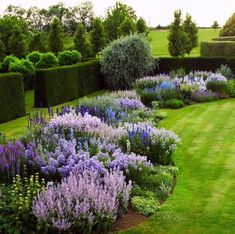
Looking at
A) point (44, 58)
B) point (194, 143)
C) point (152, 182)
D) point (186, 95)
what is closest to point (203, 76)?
point (186, 95)

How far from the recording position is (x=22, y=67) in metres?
23.2

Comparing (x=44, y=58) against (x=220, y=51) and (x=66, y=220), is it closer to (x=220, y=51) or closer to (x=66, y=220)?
(x=220, y=51)

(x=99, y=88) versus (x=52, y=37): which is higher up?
(x=52, y=37)

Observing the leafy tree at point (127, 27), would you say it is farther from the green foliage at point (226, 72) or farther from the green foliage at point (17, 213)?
the green foliage at point (17, 213)

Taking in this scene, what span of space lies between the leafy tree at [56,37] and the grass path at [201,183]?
1905 cm

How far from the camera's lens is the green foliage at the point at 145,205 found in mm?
6769

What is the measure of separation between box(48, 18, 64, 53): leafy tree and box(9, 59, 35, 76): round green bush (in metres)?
8.68

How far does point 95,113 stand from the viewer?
12055 mm

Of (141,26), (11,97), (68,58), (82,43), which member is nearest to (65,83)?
(11,97)

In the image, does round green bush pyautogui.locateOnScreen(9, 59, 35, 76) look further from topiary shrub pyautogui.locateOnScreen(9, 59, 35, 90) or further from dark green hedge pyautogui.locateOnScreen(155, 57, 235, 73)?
dark green hedge pyautogui.locateOnScreen(155, 57, 235, 73)

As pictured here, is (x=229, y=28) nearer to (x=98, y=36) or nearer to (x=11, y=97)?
(x=98, y=36)

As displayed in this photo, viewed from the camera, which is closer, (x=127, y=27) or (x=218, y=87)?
(x=218, y=87)

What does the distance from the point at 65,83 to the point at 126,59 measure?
179 inches

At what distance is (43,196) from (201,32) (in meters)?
65.8
